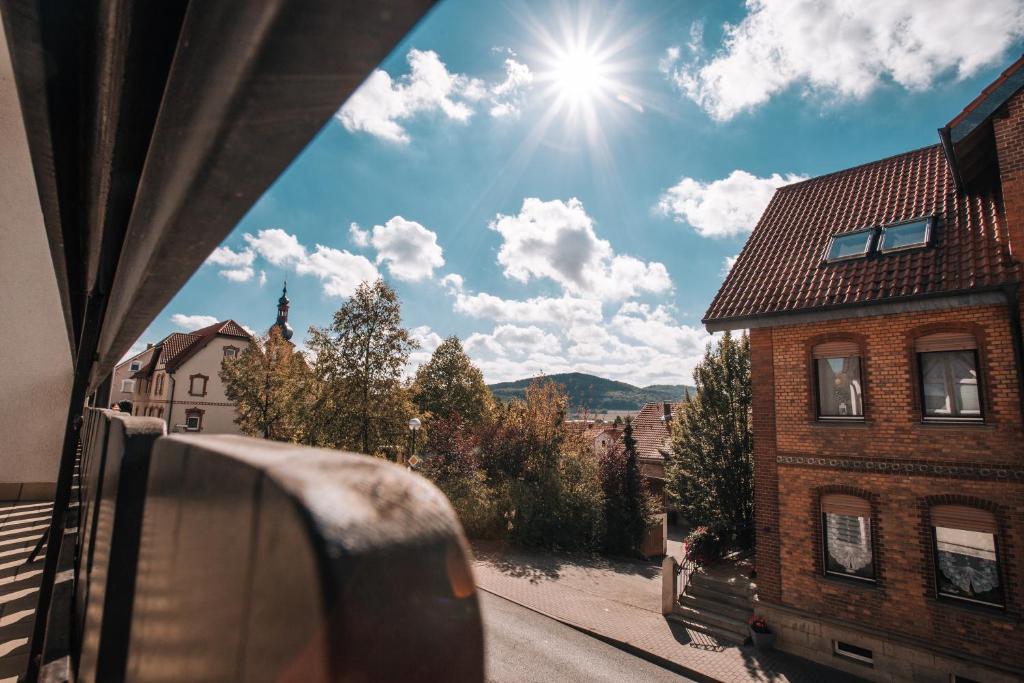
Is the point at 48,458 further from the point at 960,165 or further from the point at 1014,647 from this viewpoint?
the point at 960,165

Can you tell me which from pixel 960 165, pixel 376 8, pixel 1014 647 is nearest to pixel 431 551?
pixel 376 8

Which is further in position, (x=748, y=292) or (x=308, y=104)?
(x=748, y=292)

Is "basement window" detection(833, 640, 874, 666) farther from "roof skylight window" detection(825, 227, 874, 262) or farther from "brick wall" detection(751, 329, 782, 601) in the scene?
"roof skylight window" detection(825, 227, 874, 262)

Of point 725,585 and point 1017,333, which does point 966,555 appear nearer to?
point 1017,333

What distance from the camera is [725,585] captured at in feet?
46.9

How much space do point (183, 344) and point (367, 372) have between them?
105 ft

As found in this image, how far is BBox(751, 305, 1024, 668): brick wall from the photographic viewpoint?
28.9 ft

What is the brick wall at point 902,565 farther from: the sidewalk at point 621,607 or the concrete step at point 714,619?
the concrete step at point 714,619

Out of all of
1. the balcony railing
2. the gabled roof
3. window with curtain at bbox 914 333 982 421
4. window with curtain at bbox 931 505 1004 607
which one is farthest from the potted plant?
the balcony railing

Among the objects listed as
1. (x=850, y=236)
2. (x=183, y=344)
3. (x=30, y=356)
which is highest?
(x=183, y=344)

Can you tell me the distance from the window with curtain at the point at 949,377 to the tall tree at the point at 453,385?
115ft

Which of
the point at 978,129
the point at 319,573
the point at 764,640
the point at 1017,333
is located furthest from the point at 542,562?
the point at 319,573

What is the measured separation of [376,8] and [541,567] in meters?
18.5

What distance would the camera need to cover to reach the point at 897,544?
31.6 ft
